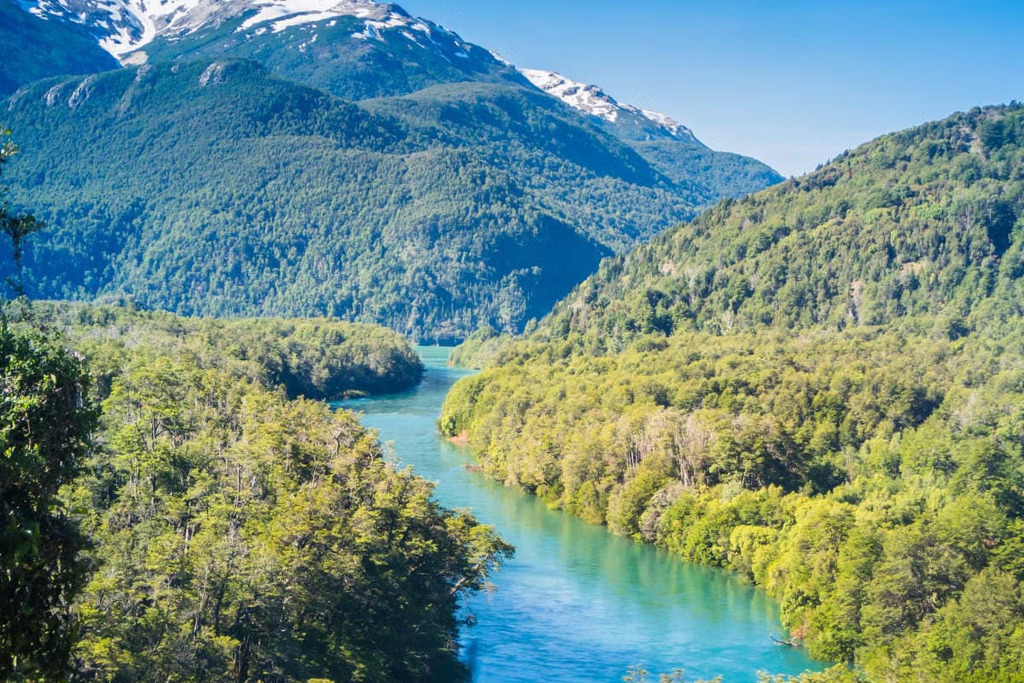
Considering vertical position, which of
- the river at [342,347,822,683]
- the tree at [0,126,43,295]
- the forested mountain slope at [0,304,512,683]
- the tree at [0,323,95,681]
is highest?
the tree at [0,126,43,295]

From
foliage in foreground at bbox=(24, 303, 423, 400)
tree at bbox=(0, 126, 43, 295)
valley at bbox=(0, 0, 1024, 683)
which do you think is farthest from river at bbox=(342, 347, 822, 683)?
tree at bbox=(0, 126, 43, 295)

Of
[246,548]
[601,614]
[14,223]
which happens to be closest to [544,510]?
[601,614]

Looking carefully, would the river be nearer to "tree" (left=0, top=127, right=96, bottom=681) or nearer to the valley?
the valley

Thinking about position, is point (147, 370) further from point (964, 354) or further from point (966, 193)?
point (966, 193)

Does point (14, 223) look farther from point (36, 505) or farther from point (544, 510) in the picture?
point (544, 510)

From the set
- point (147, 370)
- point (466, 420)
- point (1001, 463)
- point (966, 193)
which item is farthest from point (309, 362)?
point (1001, 463)
